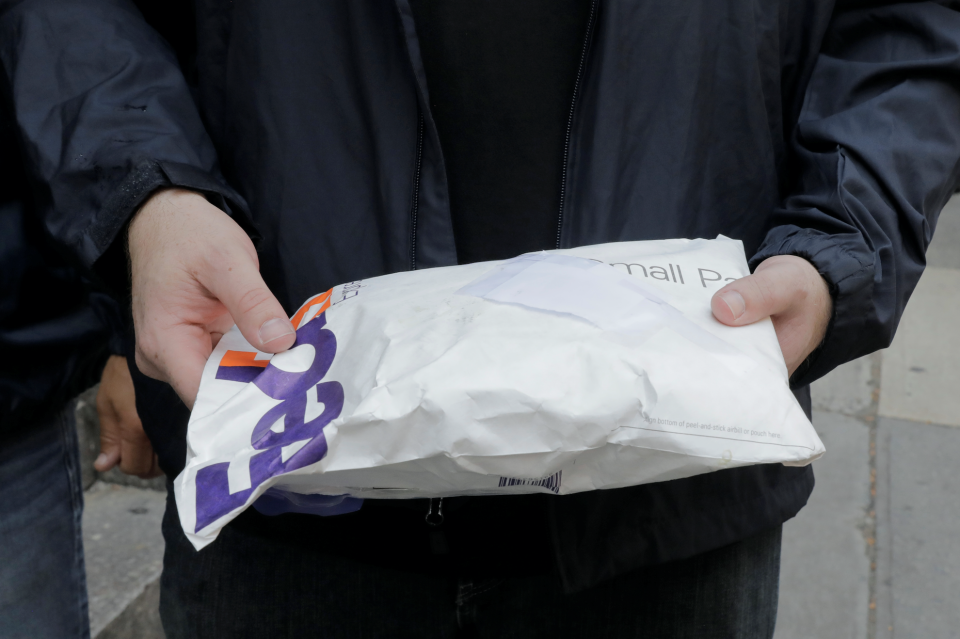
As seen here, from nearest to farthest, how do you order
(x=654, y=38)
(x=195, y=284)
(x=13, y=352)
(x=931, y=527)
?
(x=195, y=284) < (x=654, y=38) < (x=13, y=352) < (x=931, y=527)

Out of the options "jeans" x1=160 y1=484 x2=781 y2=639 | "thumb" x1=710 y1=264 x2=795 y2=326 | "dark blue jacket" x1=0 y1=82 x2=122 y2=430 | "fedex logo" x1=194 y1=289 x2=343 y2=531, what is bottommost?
"jeans" x1=160 y1=484 x2=781 y2=639

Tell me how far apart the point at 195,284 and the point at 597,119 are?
610 mm

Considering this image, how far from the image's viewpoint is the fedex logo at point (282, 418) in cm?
81

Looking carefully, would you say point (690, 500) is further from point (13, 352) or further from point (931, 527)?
point (931, 527)

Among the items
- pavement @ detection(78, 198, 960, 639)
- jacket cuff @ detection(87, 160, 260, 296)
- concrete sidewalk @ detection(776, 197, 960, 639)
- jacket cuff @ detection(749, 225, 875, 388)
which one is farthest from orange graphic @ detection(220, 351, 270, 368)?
concrete sidewalk @ detection(776, 197, 960, 639)

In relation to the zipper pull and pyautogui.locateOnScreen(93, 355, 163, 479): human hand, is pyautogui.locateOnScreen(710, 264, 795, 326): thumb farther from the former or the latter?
pyautogui.locateOnScreen(93, 355, 163, 479): human hand

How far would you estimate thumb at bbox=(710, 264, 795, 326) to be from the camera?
2.92ft

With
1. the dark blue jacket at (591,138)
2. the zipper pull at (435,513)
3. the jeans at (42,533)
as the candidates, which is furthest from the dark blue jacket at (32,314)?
the zipper pull at (435,513)

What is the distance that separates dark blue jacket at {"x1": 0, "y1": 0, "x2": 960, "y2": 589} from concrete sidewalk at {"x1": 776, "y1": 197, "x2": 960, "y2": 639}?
5.82 ft

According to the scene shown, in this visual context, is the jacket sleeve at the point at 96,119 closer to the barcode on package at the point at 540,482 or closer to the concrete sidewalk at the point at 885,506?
the barcode on package at the point at 540,482

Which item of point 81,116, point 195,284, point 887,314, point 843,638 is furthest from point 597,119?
point 843,638

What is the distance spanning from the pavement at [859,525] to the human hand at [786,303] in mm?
1947

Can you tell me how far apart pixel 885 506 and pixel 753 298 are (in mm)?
2589

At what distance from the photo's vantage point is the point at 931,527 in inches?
114
